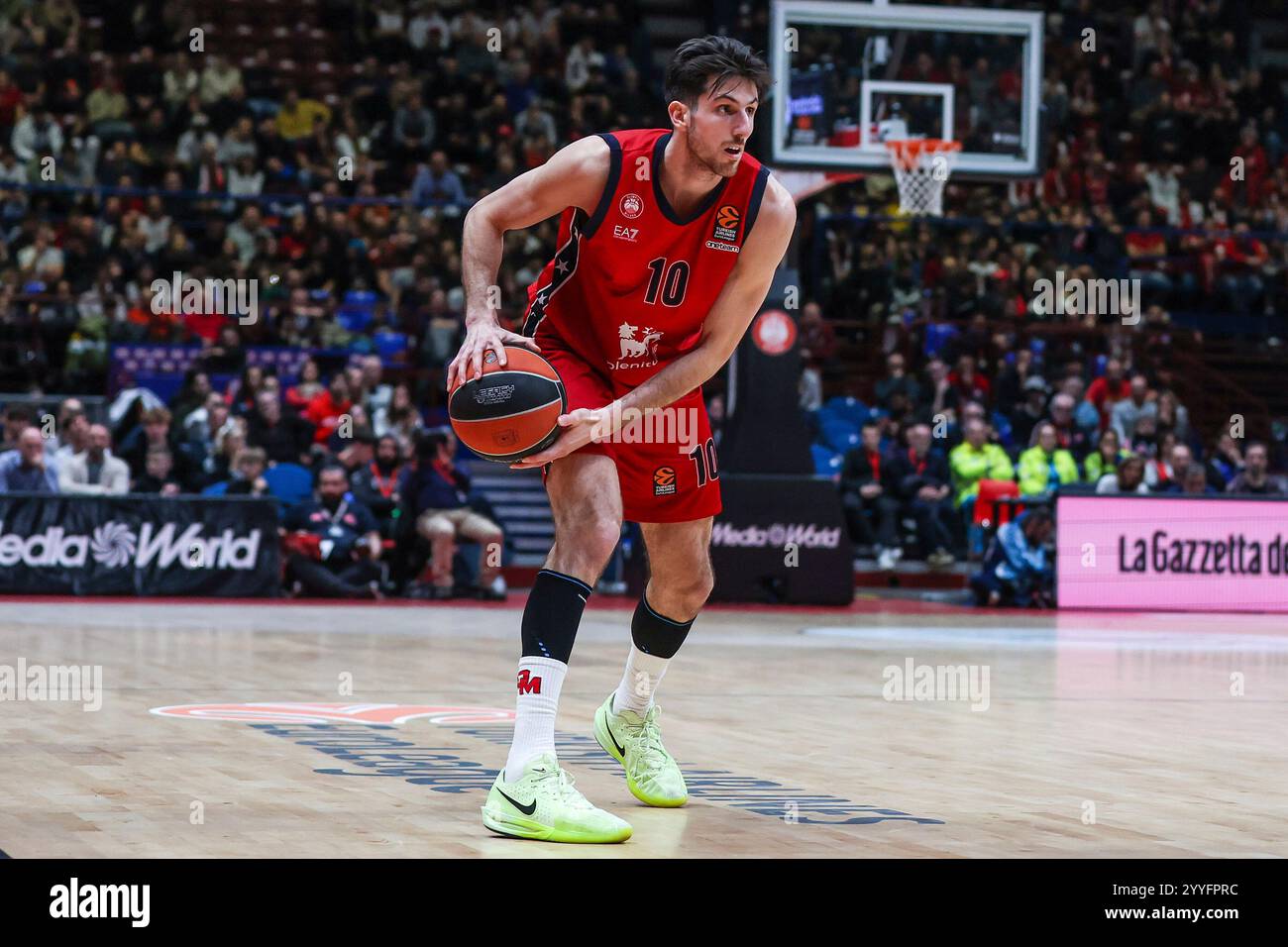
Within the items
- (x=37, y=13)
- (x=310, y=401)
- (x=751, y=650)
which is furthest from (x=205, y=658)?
(x=37, y=13)

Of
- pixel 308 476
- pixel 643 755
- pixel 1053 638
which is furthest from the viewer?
pixel 308 476

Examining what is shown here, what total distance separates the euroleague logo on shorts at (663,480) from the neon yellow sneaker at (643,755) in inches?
29.2

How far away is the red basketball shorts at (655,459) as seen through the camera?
5.53 meters

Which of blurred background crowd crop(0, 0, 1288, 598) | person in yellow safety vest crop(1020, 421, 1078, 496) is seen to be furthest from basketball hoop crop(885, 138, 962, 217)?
person in yellow safety vest crop(1020, 421, 1078, 496)

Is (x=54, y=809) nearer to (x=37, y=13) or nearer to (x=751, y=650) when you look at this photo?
(x=751, y=650)

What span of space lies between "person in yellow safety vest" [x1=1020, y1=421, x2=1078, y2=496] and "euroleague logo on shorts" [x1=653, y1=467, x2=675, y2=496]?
43.9ft

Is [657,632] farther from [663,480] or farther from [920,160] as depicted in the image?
[920,160]

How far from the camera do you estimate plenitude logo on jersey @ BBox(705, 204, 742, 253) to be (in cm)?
554

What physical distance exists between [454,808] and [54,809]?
3.61 feet

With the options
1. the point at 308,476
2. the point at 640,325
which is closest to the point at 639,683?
the point at 640,325

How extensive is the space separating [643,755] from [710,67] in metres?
2.09

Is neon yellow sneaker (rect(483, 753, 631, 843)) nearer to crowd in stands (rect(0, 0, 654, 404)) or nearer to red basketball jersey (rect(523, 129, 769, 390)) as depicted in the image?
red basketball jersey (rect(523, 129, 769, 390))

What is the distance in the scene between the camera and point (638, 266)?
217 inches
